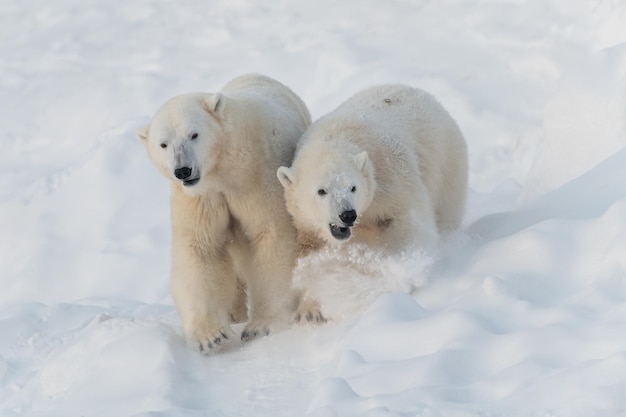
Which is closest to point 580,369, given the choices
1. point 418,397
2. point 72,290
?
point 418,397

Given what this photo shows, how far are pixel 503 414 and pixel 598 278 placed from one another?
3.25 ft

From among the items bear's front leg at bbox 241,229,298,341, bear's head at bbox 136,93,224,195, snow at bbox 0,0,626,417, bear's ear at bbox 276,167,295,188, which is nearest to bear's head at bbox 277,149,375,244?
bear's ear at bbox 276,167,295,188

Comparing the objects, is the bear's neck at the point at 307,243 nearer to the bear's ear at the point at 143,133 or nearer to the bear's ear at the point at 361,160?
the bear's ear at the point at 361,160

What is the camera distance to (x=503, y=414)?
3117 millimetres

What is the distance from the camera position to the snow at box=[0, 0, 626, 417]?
11.7 ft

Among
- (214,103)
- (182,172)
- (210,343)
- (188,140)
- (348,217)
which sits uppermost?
(214,103)

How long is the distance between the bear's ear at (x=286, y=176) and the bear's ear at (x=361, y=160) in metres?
0.33

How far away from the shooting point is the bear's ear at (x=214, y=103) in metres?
5.12

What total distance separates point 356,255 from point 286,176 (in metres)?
0.57

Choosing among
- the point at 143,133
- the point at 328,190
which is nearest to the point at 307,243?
the point at 328,190

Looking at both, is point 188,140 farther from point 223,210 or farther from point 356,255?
point 356,255

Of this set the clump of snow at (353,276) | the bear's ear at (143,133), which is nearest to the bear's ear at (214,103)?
the bear's ear at (143,133)

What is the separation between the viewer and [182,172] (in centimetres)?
485

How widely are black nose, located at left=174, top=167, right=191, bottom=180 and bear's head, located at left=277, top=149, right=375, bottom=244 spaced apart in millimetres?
457
